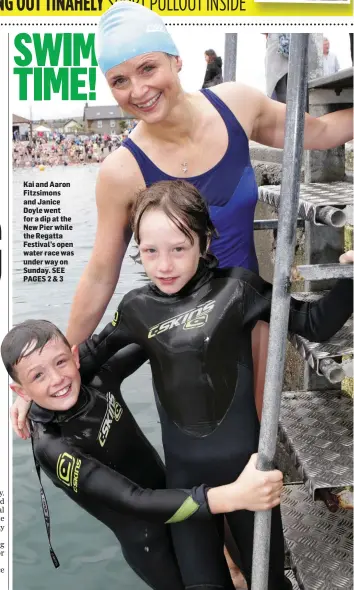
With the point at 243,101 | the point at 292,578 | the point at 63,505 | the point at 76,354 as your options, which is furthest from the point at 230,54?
the point at 63,505

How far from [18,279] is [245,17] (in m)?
0.84

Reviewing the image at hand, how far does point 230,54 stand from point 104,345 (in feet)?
2.72

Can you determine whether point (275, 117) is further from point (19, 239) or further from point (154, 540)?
point (154, 540)

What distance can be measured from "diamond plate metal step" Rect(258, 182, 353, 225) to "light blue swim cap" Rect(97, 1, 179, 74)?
1.33 feet

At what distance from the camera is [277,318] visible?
1.36 metres

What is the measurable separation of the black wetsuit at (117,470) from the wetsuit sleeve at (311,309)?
317 millimetres

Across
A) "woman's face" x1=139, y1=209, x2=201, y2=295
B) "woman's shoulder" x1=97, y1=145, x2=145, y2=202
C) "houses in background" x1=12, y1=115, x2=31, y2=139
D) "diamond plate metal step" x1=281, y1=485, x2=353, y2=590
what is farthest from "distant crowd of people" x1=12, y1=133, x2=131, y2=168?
"diamond plate metal step" x1=281, y1=485, x2=353, y2=590

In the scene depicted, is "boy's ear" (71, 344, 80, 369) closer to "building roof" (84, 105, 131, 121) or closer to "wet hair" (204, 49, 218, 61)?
"building roof" (84, 105, 131, 121)

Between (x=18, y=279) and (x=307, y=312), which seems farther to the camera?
(x=18, y=279)

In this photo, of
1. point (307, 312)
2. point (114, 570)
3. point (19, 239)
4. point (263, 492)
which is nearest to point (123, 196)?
point (19, 239)

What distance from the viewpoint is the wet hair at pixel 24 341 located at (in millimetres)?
1570

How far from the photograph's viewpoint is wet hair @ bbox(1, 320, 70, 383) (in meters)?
1.57

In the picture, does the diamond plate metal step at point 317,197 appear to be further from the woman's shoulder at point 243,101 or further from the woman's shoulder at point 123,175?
the woman's shoulder at point 123,175

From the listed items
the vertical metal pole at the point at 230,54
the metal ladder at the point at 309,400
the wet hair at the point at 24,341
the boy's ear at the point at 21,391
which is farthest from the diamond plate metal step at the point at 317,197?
the boy's ear at the point at 21,391
